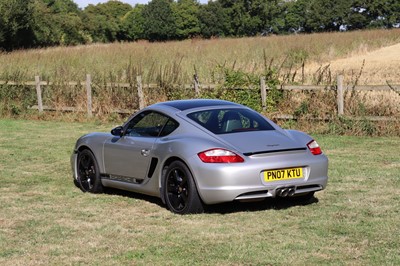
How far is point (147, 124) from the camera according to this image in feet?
34.1

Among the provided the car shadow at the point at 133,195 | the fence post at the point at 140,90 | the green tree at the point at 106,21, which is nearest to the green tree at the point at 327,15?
the green tree at the point at 106,21

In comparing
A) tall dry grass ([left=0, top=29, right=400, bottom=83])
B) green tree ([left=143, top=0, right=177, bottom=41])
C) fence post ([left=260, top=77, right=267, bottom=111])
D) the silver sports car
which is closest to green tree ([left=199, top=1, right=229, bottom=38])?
green tree ([left=143, top=0, right=177, bottom=41])

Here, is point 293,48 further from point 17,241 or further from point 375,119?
point 17,241

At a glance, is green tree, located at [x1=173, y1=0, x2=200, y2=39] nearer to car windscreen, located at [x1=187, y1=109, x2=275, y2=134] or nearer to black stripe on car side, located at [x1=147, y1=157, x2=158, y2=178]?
car windscreen, located at [x1=187, y1=109, x2=275, y2=134]

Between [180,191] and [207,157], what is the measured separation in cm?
63

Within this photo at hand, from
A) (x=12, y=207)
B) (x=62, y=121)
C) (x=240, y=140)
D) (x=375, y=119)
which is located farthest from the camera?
(x=62, y=121)

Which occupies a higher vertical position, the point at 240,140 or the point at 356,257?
the point at 240,140

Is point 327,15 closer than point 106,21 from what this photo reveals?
Yes

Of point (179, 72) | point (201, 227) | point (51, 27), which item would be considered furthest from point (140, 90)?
point (51, 27)

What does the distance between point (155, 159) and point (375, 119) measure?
964 centimetres

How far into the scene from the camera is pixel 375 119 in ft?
59.6

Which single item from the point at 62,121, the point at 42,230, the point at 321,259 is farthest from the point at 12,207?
the point at 62,121

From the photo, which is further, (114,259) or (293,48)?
(293,48)

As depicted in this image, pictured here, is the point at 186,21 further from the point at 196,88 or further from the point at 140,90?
the point at 196,88
